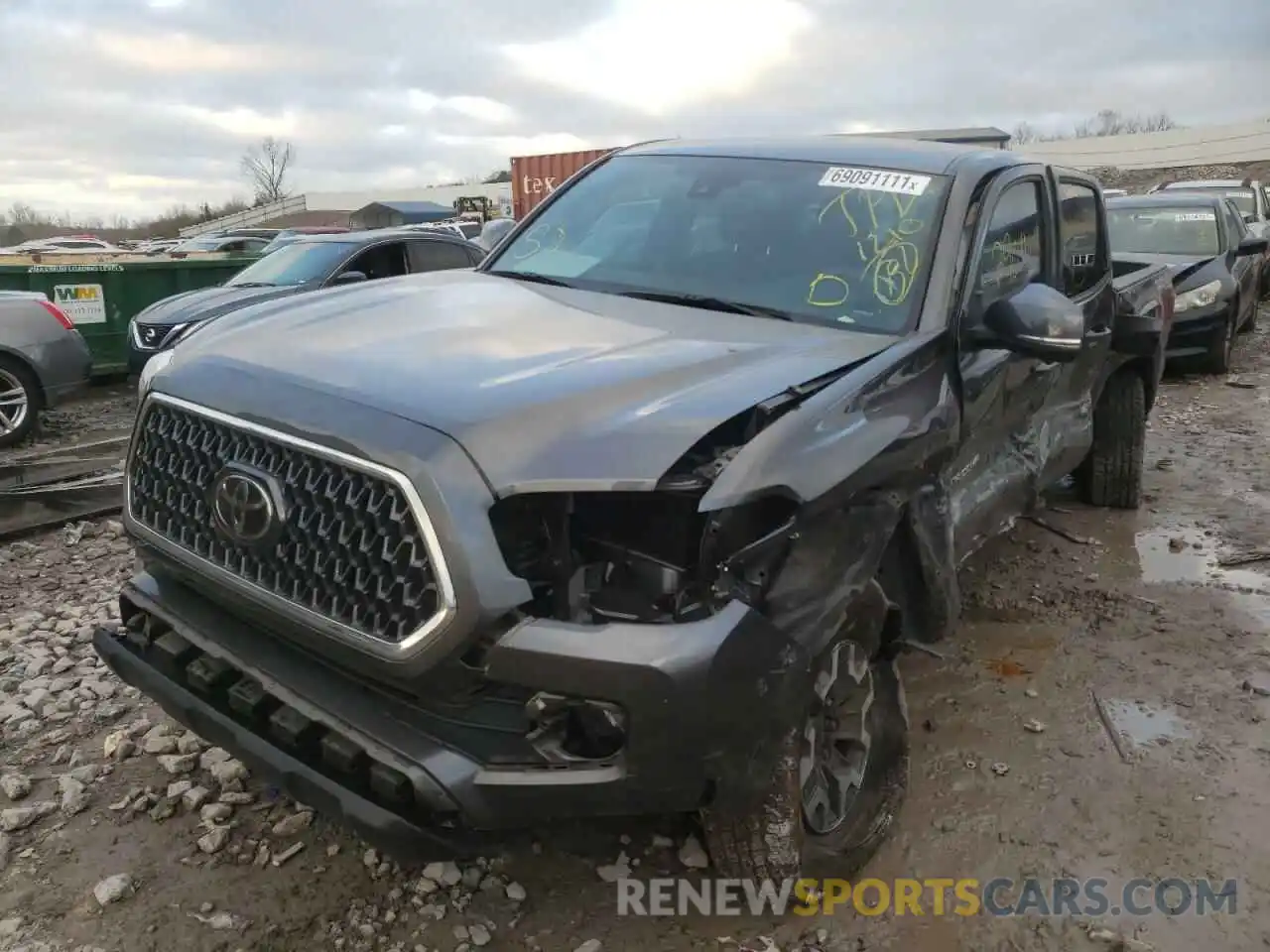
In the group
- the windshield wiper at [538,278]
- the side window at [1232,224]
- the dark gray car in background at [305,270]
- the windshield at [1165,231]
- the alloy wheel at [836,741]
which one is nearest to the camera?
the alloy wheel at [836,741]

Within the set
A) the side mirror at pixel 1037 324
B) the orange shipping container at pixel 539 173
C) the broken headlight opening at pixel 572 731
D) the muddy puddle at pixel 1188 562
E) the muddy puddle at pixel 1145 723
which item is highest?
the orange shipping container at pixel 539 173

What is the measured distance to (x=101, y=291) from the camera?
35.9 ft

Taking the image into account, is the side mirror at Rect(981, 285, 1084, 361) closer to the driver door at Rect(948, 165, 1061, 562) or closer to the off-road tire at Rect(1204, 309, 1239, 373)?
the driver door at Rect(948, 165, 1061, 562)

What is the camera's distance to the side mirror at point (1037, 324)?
120 inches

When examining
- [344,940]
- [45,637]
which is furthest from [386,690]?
[45,637]

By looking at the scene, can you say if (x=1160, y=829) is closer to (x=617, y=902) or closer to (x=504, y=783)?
(x=617, y=902)

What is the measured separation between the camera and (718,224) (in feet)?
11.4

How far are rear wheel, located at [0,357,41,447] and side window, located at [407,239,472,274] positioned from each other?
11.2ft

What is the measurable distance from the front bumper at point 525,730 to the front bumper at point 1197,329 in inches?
346

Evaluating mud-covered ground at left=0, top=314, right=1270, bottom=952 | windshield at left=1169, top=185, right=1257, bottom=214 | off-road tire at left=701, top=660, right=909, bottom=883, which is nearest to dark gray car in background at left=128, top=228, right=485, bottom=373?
mud-covered ground at left=0, top=314, right=1270, bottom=952

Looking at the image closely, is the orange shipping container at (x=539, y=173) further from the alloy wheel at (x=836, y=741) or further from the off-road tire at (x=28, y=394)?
the alloy wheel at (x=836, y=741)

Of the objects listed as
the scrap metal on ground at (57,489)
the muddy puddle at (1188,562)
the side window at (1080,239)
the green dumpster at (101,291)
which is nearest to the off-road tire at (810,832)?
the side window at (1080,239)

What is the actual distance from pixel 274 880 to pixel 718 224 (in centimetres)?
239

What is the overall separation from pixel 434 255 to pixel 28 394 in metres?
3.77
